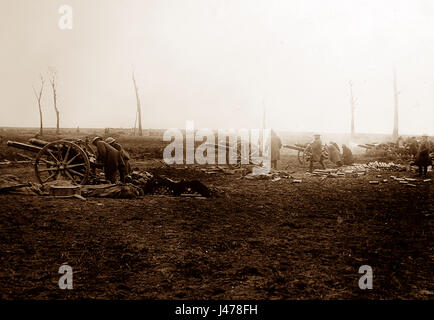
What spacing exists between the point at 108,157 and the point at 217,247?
16.7 feet

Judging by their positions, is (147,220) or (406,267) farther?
(147,220)

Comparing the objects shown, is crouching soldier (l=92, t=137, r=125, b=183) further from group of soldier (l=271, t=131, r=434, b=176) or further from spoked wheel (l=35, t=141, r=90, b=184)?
group of soldier (l=271, t=131, r=434, b=176)

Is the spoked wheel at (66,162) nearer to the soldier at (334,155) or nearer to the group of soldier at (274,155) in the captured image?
the group of soldier at (274,155)

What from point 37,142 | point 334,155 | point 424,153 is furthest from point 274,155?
point 37,142

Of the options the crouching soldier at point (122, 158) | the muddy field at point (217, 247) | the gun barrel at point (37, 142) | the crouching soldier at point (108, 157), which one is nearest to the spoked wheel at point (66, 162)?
the crouching soldier at point (108, 157)

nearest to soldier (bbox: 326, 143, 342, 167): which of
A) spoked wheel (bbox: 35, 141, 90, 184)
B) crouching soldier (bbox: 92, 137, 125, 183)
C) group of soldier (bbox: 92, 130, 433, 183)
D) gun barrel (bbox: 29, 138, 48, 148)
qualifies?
group of soldier (bbox: 92, 130, 433, 183)

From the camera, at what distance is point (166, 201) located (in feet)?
27.7

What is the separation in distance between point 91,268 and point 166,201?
404cm

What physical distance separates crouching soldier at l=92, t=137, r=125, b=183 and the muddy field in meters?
1.38
